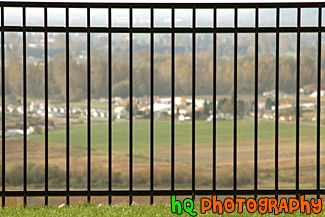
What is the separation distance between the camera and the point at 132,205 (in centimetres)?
449

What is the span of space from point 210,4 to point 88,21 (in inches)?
48.7

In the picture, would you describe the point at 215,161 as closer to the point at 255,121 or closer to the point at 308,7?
the point at 255,121

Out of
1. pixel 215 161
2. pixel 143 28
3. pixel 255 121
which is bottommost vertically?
pixel 215 161

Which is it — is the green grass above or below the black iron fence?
below

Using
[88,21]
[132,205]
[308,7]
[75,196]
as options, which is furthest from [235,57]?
[75,196]

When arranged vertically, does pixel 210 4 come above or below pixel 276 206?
above

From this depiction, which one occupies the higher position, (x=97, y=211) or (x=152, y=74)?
(x=152, y=74)

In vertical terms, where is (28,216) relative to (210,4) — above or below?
below

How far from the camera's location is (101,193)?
4.45 metres

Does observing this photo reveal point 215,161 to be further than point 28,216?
Yes

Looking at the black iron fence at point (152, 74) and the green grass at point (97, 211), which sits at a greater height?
the black iron fence at point (152, 74)

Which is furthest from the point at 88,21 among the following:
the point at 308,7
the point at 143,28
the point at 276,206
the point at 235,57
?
the point at 276,206

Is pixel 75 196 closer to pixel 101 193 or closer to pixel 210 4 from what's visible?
pixel 101 193

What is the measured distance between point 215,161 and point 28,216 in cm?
194
